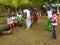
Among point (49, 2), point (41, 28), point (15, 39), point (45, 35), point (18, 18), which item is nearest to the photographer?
point (15, 39)

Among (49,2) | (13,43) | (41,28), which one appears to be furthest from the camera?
(49,2)

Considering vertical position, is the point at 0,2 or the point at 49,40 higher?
the point at 0,2

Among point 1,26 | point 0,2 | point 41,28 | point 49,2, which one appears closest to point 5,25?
point 1,26

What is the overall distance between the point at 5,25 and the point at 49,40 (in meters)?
3.13

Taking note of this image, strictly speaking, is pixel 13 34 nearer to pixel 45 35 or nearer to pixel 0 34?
pixel 0 34

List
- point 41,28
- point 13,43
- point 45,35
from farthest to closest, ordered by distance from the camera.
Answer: point 41,28
point 45,35
point 13,43

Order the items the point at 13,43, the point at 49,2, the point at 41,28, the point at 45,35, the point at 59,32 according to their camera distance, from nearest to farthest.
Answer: the point at 13,43, the point at 45,35, the point at 59,32, the point at 41,28, the point at 49,2

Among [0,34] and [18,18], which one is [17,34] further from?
[18,18]

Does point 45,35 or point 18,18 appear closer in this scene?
point 45,35

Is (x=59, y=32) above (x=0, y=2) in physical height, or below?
below

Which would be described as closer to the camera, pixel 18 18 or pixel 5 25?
pixel 5 25

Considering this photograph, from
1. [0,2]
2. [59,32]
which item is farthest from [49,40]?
[0,2]

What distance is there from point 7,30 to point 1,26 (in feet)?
1.31

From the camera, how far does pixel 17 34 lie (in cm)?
1319
